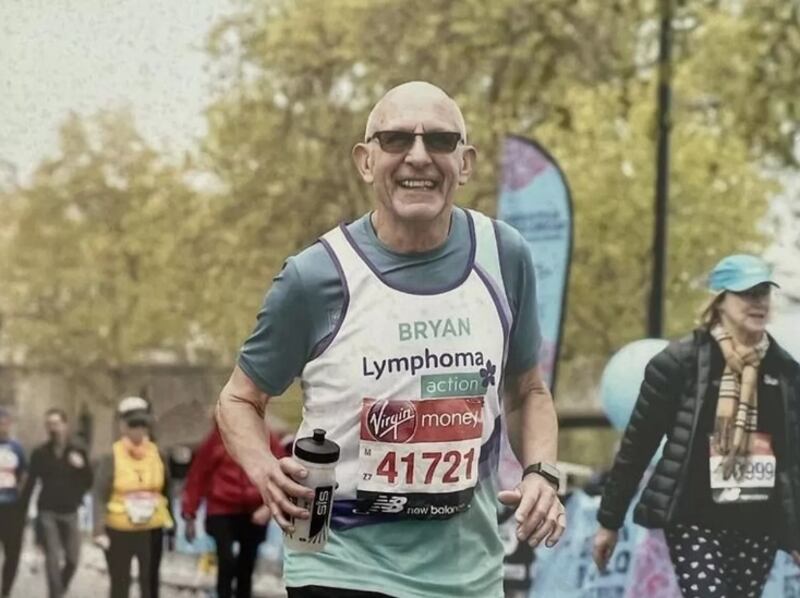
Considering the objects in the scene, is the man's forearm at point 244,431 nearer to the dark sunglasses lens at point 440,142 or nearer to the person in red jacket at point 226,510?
the dark sunglasses lens at point 440,142

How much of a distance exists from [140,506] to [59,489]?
325 mm

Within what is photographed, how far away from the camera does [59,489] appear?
666 cm

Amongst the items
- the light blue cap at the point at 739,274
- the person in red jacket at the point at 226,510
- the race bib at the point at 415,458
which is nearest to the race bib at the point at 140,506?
the person in red jacket at the point at 226,510

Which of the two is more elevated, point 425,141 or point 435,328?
point 425,141

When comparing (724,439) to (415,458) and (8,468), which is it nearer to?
(8,468)

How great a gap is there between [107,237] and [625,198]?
6.55 ft

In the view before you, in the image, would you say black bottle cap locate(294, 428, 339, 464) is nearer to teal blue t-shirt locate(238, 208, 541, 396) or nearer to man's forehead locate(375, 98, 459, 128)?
teal blue t-shirt locate(238, 208, 541, 396)

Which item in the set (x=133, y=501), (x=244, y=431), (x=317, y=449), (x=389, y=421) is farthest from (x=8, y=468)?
(x=317, y=449)

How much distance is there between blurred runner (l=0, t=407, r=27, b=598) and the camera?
6.66m

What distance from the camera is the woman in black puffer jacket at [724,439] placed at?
608 cm

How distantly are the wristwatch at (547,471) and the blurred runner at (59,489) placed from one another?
146 inches

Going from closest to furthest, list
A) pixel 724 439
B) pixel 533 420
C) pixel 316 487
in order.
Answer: pixel 316 487 → pixel 533 420 → pixel 724 439

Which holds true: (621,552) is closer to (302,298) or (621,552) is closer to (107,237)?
(107,237)

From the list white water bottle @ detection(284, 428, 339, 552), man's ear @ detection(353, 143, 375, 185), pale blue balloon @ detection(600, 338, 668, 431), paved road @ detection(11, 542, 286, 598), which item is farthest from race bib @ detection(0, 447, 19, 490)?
white water bottle @ detection(284, 428, 339, 552)
